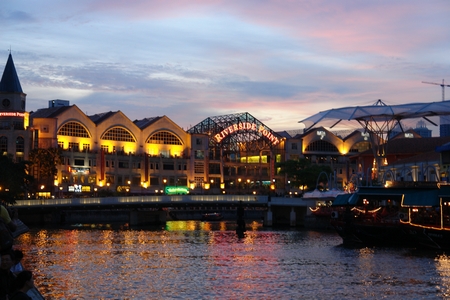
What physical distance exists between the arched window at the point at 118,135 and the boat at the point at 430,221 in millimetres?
98228

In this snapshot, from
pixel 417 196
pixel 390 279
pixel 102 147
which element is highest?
pixel 102 147

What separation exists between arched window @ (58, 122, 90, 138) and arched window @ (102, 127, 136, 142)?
5.00 meters

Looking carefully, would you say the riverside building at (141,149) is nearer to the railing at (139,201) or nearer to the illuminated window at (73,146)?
the illuminated window at (73,146)

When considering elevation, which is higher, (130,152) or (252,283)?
(130,152)

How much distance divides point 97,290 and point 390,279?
1986 centimetres

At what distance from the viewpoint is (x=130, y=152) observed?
556ft

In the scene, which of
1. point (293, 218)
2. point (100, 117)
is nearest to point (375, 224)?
point (293, 218)

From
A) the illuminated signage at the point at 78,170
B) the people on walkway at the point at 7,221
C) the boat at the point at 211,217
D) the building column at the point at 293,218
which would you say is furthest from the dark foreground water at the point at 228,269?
the illuminated signage at the point at 78,170

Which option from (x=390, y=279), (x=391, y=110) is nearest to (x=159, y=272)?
(x=390, y=279)

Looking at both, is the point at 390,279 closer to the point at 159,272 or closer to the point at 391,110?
the point at 159,272

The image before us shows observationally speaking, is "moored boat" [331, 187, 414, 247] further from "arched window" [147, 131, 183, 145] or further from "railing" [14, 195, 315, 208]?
"arched window" [147, 131, 183, 145]

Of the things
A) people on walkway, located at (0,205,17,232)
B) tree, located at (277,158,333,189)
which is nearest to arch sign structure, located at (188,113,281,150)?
tree, located at (277,158,333,189)

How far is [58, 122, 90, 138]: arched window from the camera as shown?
Answer: 158m

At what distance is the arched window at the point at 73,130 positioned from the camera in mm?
158125
